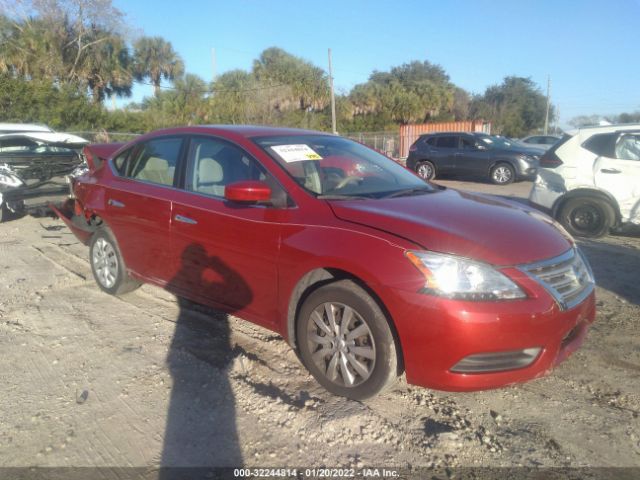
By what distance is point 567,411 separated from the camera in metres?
2.99

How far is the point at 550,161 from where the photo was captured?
25.6 ft

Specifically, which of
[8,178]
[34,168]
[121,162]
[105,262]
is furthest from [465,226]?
[34,168]

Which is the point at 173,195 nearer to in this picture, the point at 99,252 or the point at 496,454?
the point at 99,252

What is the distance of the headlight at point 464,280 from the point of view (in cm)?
265

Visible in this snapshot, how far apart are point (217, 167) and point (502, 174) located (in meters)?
13.3

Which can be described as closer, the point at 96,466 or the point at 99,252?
the point at 96,466

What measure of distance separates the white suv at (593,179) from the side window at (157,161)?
5860mm

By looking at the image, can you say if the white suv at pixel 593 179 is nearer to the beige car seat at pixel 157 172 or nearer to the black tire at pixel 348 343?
the black tire at pixel 348 343

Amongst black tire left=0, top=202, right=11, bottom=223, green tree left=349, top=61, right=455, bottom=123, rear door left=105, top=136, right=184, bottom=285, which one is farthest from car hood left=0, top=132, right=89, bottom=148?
green tree left=349, top=61, right=455, bottom=123

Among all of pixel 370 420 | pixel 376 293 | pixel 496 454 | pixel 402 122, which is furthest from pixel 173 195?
pixel 402 122

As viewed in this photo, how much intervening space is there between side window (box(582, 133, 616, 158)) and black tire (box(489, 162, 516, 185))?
25.8 feet

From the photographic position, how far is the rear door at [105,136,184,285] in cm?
416

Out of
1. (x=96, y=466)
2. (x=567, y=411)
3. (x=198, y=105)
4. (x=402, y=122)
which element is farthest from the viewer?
(x=402, y=122)

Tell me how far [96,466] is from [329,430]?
1.20m
